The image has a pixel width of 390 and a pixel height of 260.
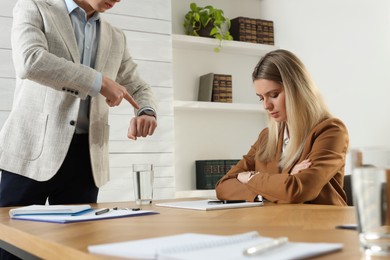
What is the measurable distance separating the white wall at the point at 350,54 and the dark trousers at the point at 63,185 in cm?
237

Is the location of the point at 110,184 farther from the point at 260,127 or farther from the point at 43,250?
the point at 43,250

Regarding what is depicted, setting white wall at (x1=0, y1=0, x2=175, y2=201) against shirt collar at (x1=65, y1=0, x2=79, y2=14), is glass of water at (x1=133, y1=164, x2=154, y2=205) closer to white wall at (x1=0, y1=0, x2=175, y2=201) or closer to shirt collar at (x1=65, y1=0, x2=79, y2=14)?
shirt collar at (x1=65, y1=0, x2=79, y2=14)

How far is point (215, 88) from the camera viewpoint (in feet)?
14.2

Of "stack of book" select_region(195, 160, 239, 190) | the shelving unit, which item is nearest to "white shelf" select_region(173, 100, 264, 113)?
the shelving unit

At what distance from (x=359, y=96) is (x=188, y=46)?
1373 mm

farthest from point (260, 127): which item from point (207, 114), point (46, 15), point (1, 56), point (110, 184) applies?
point (46, 15)

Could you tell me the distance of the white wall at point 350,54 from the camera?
375 cm

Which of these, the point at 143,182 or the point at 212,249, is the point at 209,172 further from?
the point at 212,249

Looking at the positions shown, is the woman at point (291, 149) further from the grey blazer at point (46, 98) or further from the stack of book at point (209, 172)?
the stack of book at point (209, 172)

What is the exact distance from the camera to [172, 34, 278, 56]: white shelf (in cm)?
415

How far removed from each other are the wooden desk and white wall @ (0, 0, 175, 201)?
2.22m

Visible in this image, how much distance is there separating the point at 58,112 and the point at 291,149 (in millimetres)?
907

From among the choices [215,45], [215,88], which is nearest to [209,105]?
[215,88]

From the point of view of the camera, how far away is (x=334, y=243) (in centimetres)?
81
